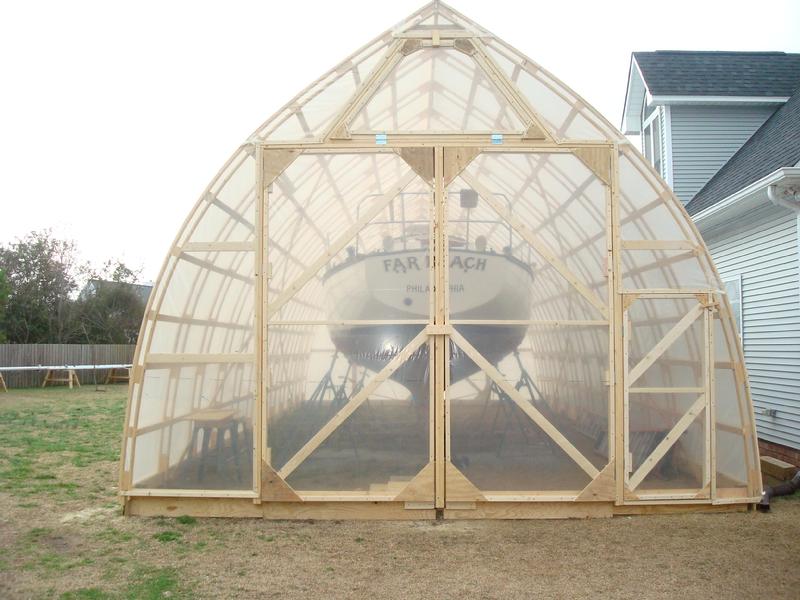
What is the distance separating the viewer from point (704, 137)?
46.8 feet

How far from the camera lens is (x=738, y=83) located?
1423 cm

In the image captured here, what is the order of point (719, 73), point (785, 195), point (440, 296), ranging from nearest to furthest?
point (440, 296)
point (785, 195)
point (719, 73)

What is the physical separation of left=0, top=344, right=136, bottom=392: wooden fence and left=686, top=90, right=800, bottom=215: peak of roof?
957 inches

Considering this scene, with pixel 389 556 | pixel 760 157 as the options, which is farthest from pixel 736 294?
pixel 389 556

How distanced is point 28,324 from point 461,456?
30.3 meters

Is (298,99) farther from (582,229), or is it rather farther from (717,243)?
(717,243)

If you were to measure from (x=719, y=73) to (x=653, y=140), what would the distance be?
5.84 feet

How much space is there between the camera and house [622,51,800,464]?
31.8 feet

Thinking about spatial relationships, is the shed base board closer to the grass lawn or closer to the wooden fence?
the grass lawn

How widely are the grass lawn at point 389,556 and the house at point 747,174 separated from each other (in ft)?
8.90

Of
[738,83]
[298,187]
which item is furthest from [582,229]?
[738,83]

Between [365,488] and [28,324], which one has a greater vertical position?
[28,324]

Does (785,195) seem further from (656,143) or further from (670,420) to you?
(656,143)

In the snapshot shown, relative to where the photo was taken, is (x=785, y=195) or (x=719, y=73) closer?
(x=785, y=195)
